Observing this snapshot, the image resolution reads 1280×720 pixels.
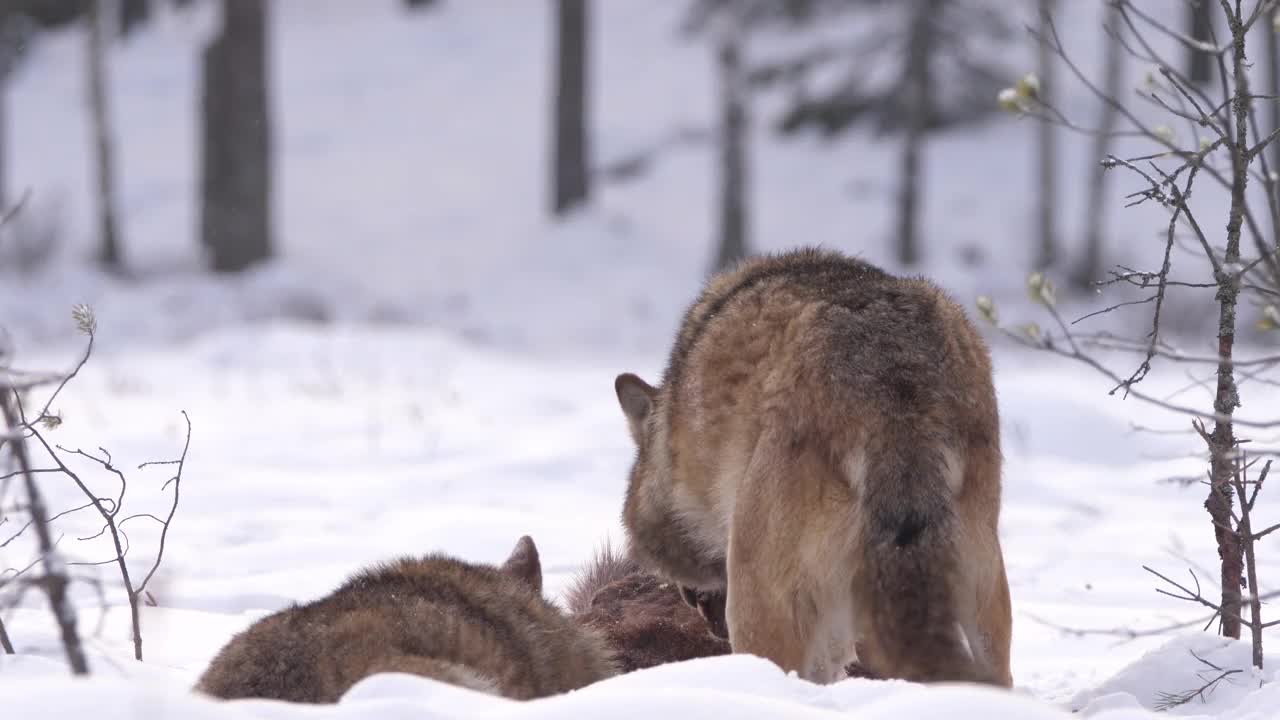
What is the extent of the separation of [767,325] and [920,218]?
72.6 feet

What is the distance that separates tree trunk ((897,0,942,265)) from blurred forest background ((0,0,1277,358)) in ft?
0.19

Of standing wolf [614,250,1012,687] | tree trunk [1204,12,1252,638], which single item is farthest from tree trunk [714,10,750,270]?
standing wolf [614,250,1012,687]

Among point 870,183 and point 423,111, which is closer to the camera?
point 870,183

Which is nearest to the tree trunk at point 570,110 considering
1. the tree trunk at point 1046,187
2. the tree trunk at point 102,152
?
the tree trunk at point 102,152

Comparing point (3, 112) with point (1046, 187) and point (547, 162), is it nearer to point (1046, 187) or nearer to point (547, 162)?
point (547, 162)

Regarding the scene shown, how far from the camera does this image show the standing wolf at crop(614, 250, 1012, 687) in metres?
3.59

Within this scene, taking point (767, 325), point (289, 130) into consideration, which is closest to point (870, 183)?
point (289, 130)

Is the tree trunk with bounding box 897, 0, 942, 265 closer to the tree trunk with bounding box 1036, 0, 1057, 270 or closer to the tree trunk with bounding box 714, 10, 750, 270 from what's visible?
the tree trunk with bounding box 1036, 0, 1057, 270

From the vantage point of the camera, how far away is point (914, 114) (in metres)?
24.0

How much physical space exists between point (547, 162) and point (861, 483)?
2565 cm

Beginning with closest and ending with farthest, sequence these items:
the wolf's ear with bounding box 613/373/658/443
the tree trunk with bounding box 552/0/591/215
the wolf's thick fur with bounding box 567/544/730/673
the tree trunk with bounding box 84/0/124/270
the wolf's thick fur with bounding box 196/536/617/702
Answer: the wolf's thick fur with bounding box 196/536/617/702, the wolf's thick fur with bounding box 567/544/730/673, the wolf's ear with bounding box 613/373/658/443, the tree trunk with bounding box 84/0/124/270, the tree trunk with bounding box 552/0/591/215

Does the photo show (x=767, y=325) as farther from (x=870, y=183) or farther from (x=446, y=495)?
(x=870, y=183)

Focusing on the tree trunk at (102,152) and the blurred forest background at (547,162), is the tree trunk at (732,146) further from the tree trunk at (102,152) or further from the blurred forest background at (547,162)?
the tree trunk at (102,152)

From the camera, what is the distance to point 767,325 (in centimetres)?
427
